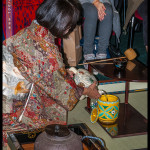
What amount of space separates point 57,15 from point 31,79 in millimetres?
427

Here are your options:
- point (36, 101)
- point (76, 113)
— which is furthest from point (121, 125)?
point (36, 101)

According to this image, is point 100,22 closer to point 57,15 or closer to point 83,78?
point 83,78

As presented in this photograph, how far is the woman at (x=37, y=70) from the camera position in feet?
5.83

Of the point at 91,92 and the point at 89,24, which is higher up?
the point at 89,24

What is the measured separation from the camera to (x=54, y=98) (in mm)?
1932

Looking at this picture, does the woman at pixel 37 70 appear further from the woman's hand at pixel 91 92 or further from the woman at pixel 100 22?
the woman at pixel 100 22

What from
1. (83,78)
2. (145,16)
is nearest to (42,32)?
(83,78)

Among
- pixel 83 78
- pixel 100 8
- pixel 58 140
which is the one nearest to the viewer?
pixel 58 140

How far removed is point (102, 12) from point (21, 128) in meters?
1.50

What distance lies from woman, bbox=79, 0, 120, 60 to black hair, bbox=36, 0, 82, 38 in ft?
3.74

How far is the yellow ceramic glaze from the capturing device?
6.86 ft

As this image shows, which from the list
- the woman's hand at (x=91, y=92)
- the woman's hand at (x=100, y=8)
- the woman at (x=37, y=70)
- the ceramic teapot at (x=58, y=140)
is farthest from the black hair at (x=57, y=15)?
the woman's hand at (x=100, y=8)

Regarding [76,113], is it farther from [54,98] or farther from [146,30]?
[146,30]

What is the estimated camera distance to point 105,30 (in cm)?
300
